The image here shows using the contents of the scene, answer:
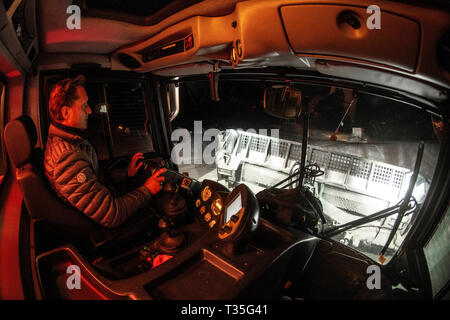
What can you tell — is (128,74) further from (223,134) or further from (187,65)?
(223,134)

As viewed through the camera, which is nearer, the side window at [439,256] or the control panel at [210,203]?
the side window at [439,256]

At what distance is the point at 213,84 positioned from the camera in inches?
98.1

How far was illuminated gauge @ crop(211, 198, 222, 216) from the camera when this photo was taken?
186 cm

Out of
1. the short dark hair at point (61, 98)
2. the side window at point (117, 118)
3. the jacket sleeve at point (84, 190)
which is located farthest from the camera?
the side window at point (117, 118)

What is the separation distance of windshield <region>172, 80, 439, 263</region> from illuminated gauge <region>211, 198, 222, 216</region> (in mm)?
1232

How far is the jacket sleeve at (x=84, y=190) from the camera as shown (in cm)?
162

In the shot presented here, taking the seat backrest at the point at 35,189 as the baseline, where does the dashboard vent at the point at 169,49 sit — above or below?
above

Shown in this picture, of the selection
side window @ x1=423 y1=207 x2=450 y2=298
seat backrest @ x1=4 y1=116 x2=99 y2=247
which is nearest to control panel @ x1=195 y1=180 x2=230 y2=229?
seat backrest @ x1=4 y1=116 x2=99 y2=247

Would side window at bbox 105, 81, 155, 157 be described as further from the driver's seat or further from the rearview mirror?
the rearview mirror

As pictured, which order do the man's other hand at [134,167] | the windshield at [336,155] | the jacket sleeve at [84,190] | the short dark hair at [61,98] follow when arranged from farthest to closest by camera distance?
the windshield at [336,155] < the man's other hand at [134,167] < the short dark hair at [61,98] < the jacket sleeve at [84,190]

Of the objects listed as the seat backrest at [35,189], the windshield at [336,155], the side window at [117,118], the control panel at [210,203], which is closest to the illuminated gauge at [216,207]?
the control panel at [210,203]

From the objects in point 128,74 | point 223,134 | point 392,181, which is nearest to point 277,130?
point 223,134

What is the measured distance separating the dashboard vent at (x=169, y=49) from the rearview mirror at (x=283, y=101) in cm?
90

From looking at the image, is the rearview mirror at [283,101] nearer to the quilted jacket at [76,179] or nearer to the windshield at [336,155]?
the windshield at [336,155]
